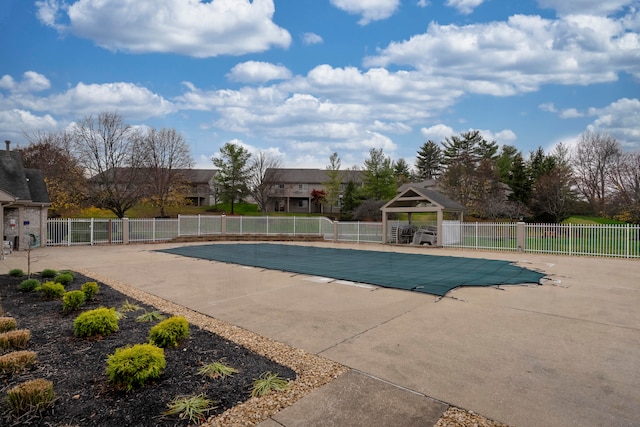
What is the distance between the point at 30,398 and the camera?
275cm

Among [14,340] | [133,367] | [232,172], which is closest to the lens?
[133,367]

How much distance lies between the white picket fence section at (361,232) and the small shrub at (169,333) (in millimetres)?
14958

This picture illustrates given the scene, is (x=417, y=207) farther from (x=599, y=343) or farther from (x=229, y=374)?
(x=229, y=374)

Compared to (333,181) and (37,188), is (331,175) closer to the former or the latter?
(333,181)

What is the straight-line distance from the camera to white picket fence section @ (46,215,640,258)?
13582 millimetres

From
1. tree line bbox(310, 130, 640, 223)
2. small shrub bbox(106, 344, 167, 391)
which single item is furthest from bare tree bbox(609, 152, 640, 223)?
small shrub bbox(106, 344, 167, 391)

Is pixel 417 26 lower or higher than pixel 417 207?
higher

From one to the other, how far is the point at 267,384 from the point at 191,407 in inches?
26.9

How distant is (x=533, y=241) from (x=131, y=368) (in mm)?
16146

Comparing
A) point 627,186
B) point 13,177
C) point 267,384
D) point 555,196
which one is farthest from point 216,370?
point 555,196

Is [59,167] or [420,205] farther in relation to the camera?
[59,167]

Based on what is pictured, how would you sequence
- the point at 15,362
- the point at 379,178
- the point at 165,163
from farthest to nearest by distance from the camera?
the point at 379,178
the point at 165,163
the point at 15,362

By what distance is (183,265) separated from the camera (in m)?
11.1

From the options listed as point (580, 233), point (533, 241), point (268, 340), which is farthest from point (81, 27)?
point (580, 233)
